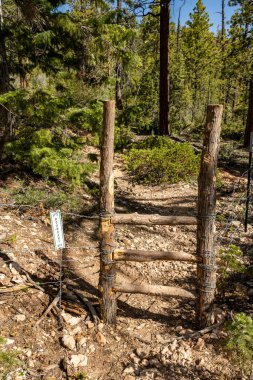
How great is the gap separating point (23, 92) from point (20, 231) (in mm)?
2497

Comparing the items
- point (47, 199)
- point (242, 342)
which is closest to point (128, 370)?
point (242, 342)

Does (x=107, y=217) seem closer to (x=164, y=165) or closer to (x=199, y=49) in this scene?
(x=164, y=165)

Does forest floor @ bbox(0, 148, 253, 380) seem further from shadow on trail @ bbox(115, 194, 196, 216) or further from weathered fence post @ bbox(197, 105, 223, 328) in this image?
shadow on trail @ bbox(115, 194, 196, 216)

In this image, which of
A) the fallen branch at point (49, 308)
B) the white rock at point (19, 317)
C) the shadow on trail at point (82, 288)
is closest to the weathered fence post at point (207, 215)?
the shadow on trail at point (82, 288)

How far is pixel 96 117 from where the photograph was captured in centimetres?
A: 582

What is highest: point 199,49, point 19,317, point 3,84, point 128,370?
point 199,49

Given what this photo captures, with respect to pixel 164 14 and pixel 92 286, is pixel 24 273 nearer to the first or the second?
pixel 92 286

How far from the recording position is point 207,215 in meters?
3.59

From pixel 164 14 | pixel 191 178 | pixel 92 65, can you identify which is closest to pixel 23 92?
pixel 92 65

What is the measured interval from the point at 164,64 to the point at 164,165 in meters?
5.16

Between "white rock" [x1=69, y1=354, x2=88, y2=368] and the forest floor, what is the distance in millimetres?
10

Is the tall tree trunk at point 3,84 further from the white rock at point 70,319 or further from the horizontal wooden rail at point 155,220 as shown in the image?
the white rock at point 70,319

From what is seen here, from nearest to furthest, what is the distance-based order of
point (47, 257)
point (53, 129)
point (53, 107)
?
point (47, 257) → point (53, 107) → point (53, 129)

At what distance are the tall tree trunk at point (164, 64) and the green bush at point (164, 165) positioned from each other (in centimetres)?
296
